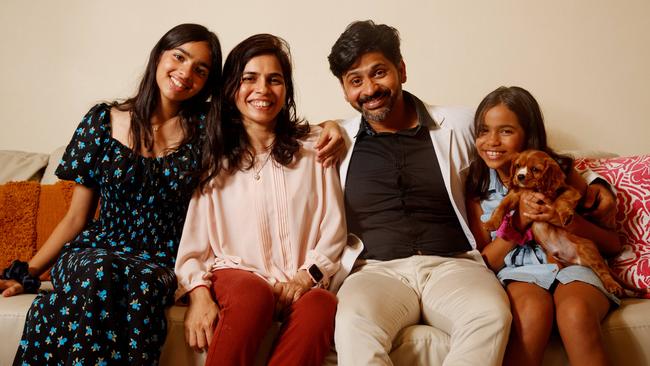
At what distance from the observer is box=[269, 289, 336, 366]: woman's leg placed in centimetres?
139

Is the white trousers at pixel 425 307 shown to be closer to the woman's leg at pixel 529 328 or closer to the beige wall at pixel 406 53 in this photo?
the woman's leg at pixel 529 328

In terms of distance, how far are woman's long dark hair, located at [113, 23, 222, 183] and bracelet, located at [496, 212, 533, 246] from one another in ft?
3.46

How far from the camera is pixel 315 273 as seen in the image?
166 centimetres

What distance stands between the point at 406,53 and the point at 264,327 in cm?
162

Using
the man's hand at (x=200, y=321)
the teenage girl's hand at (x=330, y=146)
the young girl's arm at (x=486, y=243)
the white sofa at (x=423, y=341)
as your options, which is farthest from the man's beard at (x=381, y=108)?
the man's hand at (x=200, y=321)

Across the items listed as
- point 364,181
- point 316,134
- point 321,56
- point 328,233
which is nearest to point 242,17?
point 321,56

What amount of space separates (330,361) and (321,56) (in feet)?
5.25

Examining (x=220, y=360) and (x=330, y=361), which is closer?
(x=220, y=360)

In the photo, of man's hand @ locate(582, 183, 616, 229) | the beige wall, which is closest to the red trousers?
man's hand @ locate(582, 183, 616, 229)

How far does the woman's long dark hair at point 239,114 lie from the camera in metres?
1.80

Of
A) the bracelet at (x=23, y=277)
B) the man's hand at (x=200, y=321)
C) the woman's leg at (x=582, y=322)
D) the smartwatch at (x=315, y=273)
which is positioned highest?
the woman's leg at (x=582, y=322)

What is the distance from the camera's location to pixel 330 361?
4.83ft

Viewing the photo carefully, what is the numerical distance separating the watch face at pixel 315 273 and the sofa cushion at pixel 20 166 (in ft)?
4.90

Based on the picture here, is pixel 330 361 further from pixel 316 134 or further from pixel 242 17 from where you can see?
pixel 242 17
